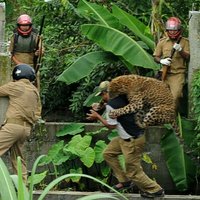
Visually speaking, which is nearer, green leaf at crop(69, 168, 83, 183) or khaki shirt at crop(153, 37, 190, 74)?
green leaf at crop(69, 168, 83, 183)

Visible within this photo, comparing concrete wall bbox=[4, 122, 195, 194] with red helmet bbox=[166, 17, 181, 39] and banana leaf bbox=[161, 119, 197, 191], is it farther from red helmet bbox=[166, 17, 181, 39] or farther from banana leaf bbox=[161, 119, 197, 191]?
red helmet bbox=[166, 17, 181, 39]

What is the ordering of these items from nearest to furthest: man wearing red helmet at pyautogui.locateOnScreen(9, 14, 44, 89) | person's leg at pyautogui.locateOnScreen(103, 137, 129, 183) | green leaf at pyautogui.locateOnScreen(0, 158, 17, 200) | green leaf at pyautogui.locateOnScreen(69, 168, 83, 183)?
green leaf at pyautogui.locateOnScreen(0, 158, 17, 200)
person's leg at pyautogui.locateOnScreen(103, 137, 129, 183)
green leaf at pyautogui.locateOnScreen(69, 168, 83, 183)
man wearing red helmet at pyautogui.locateOnScreen(9, 14, 44, 89)

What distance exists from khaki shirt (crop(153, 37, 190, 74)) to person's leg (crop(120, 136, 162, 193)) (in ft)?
6.81

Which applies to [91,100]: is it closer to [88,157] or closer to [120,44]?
[120,44]

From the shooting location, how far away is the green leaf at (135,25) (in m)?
10.6

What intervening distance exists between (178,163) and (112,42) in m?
2.06

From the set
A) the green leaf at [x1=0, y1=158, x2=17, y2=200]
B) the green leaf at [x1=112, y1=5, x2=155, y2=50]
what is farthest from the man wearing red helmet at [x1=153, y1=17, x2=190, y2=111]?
the green leaf at [x1=0, y1=158, x2=17, y2=200]

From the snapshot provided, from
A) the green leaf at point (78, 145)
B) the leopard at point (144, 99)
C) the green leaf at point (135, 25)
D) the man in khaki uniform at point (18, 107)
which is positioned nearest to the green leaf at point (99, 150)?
the green leaf at point (78, 145)

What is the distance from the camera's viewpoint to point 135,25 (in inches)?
419

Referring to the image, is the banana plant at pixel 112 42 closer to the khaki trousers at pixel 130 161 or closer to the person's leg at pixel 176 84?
the person's leg at pixel 176 84

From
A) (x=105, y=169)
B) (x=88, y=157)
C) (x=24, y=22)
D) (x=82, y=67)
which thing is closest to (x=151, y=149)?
(x=105, y=169)

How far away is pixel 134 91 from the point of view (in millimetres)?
8500

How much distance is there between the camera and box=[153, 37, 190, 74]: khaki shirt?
10117mm

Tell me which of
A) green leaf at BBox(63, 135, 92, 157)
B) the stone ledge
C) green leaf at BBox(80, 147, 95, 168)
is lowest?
the stone ledge
